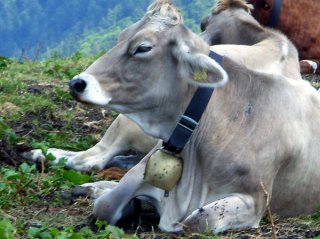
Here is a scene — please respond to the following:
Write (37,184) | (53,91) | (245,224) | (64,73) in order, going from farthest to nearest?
(64,73) < (53,91) < (37,184) < (245,224)

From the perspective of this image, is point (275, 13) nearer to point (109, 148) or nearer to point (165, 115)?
point (109, 148)

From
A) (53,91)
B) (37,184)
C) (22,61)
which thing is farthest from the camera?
(22,61)

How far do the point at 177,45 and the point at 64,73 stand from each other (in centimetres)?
521

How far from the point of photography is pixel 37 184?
8.11 metres

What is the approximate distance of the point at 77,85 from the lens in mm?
7074

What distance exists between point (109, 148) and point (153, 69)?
6.62 ft

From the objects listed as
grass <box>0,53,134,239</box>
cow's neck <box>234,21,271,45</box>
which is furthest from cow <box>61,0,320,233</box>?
cow's neck <box>234,21,271,45</box>

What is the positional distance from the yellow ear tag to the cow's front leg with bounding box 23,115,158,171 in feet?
5.34

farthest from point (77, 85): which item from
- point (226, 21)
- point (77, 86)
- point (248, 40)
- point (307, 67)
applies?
point (307, 67)

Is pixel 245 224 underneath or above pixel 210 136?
underneath

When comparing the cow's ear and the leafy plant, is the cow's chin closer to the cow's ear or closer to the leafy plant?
the cow's ear

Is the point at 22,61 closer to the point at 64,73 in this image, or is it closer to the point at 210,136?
the point at 64,73

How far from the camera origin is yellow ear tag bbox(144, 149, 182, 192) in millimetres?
7312

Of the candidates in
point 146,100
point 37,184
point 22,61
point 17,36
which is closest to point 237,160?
point 146,100
